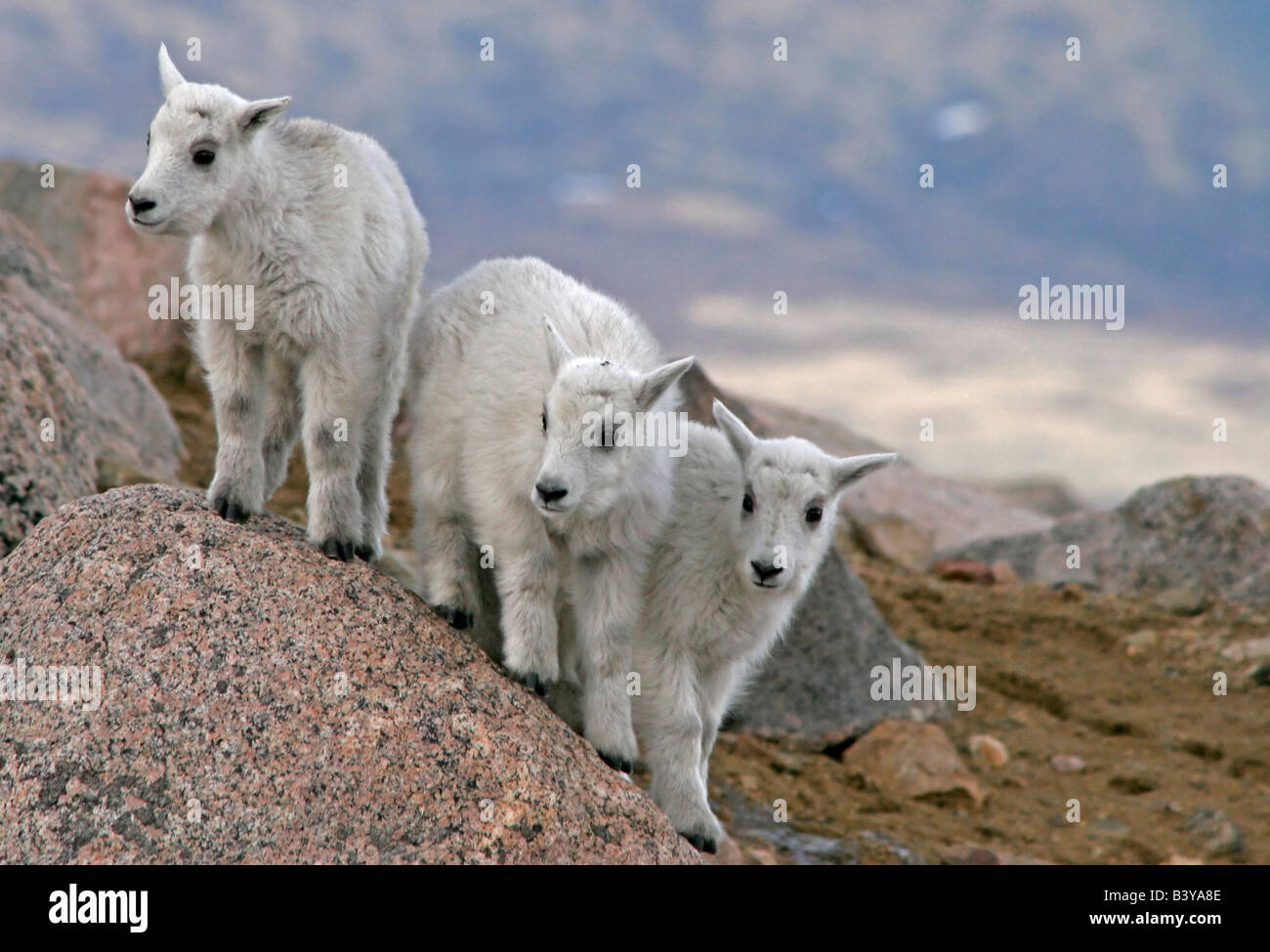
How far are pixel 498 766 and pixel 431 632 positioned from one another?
1105 mm

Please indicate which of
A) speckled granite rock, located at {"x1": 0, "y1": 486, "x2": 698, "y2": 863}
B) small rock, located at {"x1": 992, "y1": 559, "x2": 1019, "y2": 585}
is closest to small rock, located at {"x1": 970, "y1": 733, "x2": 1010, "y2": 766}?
small rock, located at {"x1": 992, "y1": 559, "x2": 1019, "y2": 585}

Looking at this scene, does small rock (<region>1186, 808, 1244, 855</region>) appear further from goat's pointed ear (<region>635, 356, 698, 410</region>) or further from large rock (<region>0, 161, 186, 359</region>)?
large rock (<region>0, 161, 186, 359</region>)

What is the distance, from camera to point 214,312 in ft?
27.9

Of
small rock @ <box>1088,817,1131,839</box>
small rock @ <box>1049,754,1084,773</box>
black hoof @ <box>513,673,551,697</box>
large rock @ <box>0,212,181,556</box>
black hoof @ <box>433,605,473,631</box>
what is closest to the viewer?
black hoof @ <box>513,673,551,697</box>

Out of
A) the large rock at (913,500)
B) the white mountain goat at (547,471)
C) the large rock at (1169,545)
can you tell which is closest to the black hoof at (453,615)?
the white mountain goat at (547,471)

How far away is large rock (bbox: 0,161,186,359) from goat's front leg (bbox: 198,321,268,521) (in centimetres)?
1337

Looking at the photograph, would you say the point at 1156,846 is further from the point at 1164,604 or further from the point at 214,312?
the point at 214,312

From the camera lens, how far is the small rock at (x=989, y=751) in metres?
14.6

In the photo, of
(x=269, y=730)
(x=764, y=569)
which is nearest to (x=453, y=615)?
(x=269, y=730)

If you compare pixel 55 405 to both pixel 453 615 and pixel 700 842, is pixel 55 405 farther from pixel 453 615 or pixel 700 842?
pixel 700 842

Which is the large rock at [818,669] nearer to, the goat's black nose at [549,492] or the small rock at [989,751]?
the small rock at [989,751]

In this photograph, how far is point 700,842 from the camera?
868 cm

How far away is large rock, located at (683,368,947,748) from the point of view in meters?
13.9

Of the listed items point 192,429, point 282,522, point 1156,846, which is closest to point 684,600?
point 282,522
